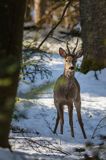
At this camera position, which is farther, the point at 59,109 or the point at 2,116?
the point at 59,109

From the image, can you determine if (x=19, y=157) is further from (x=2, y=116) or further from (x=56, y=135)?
(x=56, y=135)

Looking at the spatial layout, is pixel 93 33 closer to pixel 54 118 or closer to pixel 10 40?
pixel 54 118

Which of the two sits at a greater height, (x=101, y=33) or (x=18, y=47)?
(x=18, y=47)

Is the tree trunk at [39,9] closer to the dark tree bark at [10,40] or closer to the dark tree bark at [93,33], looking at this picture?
the dark tree bark at [93,33]

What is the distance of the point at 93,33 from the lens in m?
13.4

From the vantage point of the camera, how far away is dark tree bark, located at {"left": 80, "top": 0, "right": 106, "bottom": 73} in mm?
13219

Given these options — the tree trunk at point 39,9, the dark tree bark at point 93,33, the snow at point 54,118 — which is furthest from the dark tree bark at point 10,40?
the tree trunk at point 39,9

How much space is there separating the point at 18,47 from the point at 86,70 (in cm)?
909

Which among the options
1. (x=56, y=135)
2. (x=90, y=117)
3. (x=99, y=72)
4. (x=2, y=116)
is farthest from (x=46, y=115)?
(x=2, y=116)

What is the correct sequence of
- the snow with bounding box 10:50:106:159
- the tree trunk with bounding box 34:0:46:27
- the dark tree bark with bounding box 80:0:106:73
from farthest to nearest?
the tree trunk with bounding box 34:0:46:27 < the dark tree bark with bounding box 80:0:106:73 < the snow with bounding box 10:50:106:159

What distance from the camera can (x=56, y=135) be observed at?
30.4ft

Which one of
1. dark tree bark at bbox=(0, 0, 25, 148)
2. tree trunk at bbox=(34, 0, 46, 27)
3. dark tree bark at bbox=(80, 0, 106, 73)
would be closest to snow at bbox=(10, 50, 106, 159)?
dark tree bark at bbox=(80, 0, 106, 73)

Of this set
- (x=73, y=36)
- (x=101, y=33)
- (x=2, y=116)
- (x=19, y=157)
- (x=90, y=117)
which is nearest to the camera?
(x=2, y=116)

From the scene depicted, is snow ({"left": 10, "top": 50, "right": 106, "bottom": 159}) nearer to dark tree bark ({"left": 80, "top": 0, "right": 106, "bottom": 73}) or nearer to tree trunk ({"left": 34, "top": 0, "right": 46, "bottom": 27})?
dark tree bark ({"left": 80, "top": 0, "right": 106, "bottom": 73})
